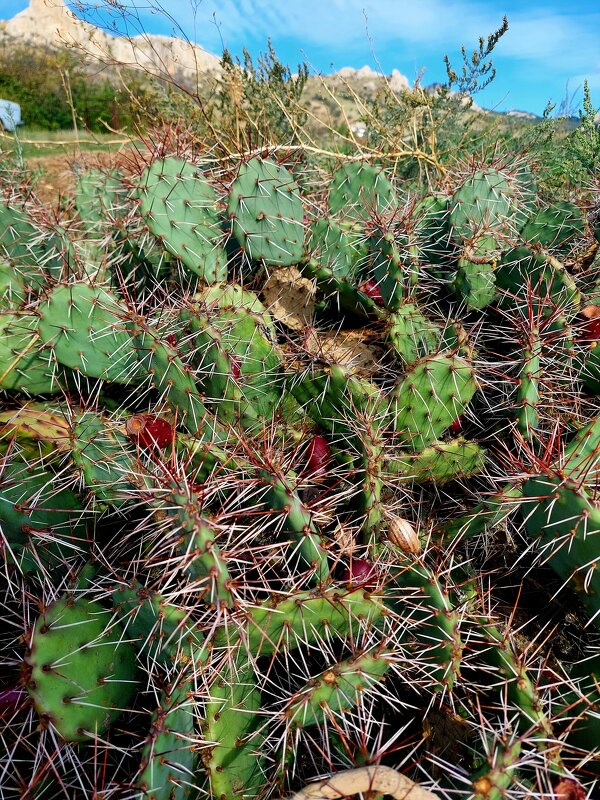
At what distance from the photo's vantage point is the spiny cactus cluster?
139 centimetres

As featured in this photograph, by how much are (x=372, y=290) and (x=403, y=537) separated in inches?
49.3

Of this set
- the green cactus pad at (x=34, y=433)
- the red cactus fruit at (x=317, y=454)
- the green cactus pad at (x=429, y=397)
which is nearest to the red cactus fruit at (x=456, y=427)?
the green cactus pad at (x=429, y=397)

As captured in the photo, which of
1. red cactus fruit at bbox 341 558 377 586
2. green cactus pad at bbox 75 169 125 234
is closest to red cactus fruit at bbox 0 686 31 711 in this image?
red cactus fruit at bbox 341 558 377 586

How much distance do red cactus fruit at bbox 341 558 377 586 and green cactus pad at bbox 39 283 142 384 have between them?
3.59 ft

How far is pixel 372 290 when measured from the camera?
2605 mm

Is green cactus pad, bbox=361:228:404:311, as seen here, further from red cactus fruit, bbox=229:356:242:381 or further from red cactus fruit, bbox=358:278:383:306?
red cactus fruit, bbox=229:356:242:381

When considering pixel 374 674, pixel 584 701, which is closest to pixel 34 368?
pixel 374 674

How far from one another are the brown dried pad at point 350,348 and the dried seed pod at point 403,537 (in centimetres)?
61

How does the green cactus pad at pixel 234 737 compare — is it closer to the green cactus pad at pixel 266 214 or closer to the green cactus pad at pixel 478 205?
the green cactus pad at pixel 266 214

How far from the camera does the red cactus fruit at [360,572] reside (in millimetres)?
1614

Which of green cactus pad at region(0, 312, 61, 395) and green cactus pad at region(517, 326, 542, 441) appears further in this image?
green cactus pad at region(0, 312, 61, 395)

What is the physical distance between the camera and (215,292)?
2.26 m

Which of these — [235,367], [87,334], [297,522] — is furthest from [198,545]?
[87,334]

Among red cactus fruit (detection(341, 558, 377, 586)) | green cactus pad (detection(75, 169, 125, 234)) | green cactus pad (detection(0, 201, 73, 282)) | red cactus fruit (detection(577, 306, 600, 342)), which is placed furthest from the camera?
green cactus pad (detection(75, 169, 125, 234))
